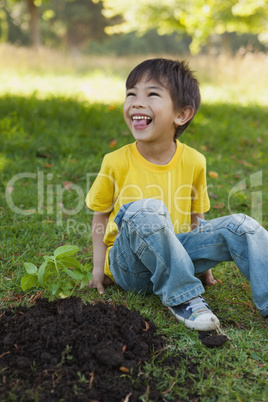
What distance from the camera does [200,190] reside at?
2.47 m

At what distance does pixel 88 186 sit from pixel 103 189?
6.03 ft

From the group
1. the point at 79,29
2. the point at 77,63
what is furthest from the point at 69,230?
the point at 79,29

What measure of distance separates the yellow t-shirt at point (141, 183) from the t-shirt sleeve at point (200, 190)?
31 millimetres

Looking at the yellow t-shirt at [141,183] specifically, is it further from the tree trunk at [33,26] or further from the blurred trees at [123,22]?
the tree trunk at [33,26]

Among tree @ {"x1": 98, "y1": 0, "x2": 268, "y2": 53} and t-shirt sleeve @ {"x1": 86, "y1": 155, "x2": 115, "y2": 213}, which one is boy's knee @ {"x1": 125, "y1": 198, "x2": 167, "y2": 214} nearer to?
t-shirt sleeve @ {"x1": 86, "y1": 155, "x2": 115, "y2": 213}

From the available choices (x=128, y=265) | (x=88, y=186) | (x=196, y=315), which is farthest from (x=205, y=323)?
(x=88, y=186)

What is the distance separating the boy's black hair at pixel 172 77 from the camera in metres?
2.24

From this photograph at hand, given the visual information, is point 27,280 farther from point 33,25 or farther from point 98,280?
point 33,25

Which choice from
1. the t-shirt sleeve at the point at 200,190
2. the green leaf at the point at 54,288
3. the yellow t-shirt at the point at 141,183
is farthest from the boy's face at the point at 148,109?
the green leaf at the point at 54,288

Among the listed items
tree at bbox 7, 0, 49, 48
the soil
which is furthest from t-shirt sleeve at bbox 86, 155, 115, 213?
tree at bbox 7, 0, 49, 48

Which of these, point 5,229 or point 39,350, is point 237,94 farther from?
point 39,350

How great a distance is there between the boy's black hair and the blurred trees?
741 centimetres

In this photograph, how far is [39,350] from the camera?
5.28 ft

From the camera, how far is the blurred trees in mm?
13900
